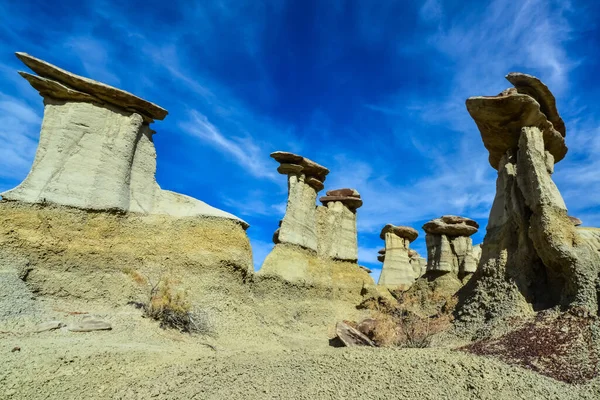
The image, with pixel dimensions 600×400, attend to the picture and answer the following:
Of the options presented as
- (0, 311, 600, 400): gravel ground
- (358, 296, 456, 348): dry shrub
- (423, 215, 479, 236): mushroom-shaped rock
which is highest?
(423, 215, 479, 236): mushroom-shaped rock

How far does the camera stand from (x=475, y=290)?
1077cm

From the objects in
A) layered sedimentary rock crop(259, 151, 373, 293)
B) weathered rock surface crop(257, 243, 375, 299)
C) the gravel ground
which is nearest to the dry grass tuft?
the gravel ground

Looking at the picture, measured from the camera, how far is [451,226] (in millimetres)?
23812

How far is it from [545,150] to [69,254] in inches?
502

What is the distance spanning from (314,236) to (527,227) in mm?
7954

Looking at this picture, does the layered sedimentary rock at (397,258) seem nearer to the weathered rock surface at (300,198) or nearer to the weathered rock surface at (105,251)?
the weathered rock surface at (300,198)

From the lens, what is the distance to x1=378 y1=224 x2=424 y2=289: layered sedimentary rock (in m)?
25.3


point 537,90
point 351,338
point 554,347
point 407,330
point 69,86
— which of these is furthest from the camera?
point 537,90

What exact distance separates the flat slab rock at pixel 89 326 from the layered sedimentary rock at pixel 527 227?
27.5 feet

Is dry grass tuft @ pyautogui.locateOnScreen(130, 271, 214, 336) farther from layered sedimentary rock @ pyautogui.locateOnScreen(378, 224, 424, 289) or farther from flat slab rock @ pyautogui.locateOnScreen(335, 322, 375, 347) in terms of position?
layered sedimentary rock @ pyautogui.locateOnScreen(378, 224, 424, 289)

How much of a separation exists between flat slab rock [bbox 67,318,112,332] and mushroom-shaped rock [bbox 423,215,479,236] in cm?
2014

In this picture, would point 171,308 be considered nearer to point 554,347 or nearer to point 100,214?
point 100,214

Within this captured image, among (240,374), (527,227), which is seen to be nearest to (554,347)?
(527,227)

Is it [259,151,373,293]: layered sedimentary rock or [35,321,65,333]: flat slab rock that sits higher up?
[259,151,373,293]: layered sedimentary rock
